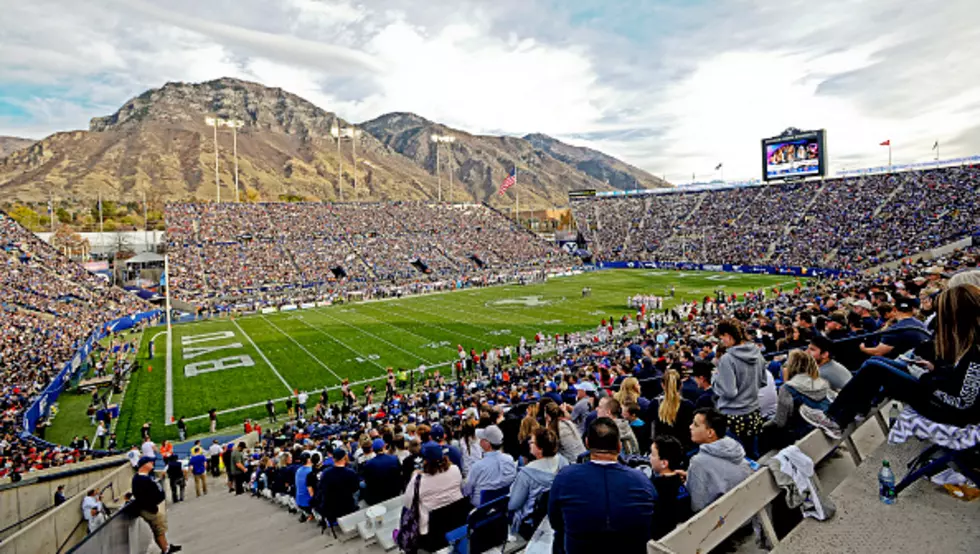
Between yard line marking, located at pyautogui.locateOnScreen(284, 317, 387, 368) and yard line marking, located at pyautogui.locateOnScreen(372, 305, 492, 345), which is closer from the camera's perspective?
yard line marking, located at pyautogui.locateOnScreen(284, 317, 387, 368)

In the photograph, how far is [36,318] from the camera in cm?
3034

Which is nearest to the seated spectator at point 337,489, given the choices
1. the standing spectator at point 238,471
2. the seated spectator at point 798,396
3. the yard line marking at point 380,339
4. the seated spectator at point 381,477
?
the seated spectator at point 381,477

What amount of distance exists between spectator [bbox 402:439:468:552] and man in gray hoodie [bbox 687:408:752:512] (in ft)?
6.68

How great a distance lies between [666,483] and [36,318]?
38.3 m

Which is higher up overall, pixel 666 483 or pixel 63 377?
pixel 666 483

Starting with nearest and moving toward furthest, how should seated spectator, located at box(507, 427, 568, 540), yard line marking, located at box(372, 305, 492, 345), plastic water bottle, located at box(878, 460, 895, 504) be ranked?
1. plastic water bottle, located at box(878, 460, 895, 504)
2. seated spectator, located at box(507, 427, 568, 540)
3. yard line marking, located at box(372, 305, 492, 345)

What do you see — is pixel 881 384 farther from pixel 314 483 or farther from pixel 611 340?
pixel 611 340

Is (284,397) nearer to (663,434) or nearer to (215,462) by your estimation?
(215,462)

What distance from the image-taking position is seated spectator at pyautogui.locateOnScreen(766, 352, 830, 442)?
188 inches

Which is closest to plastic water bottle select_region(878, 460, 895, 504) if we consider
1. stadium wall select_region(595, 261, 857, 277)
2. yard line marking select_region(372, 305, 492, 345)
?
yard line marking select_region(372, 305, 492, 345)

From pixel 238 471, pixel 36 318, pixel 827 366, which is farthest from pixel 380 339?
pixel 827 366

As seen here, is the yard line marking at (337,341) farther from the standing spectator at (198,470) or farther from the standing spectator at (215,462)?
the standing spectator at (198,470)

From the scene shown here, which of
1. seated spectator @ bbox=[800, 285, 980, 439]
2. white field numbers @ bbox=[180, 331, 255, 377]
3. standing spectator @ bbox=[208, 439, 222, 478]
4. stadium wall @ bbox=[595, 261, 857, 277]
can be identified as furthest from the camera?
stadium wall @ bbox=[595, 261, 857, 277]

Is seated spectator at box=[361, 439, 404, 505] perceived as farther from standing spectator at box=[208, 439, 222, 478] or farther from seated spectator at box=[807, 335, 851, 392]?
standing spectator at box=[208, 439, 222, 478]
